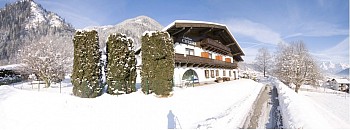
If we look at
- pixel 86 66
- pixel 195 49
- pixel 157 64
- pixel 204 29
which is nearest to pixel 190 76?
pixel 195 49

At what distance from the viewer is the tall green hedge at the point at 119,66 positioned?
14266 millimetres

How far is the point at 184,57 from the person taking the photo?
74.2ft

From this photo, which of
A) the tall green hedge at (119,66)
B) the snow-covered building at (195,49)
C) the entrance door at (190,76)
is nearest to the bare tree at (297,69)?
the snow-covered building at (195,49)

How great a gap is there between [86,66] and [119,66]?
2052 mm

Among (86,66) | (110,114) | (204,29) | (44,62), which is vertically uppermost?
(204,29)

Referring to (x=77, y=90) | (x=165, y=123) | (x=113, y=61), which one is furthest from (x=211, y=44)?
(x=165, y=123)

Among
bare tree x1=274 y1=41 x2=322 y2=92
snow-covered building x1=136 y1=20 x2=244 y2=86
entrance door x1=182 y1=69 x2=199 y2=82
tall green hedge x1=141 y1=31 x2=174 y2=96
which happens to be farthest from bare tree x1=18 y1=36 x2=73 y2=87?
bare tree x1=274 y1=41 x2=322 y2=92

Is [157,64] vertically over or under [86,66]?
over

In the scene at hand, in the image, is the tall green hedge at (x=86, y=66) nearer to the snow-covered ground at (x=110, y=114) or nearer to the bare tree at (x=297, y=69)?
the snow-covered ground at (x=110, y=114)

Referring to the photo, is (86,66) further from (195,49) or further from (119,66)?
(195,49)

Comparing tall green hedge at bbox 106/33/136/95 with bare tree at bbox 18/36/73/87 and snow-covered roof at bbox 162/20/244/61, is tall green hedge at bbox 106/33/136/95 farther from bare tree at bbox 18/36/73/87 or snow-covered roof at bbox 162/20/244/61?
bare tree at bbox 18/36/73/87

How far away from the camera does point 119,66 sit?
565 inches

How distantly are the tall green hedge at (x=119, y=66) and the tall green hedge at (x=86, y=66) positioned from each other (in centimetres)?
80

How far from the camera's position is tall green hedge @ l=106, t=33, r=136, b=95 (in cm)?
1427
